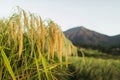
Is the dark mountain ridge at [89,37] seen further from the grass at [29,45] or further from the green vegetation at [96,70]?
the grass at [29,45]

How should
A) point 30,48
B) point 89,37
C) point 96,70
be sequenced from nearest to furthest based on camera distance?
point 30,48, point 96,70, point 89,37

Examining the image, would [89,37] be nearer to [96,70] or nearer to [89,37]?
[89,37]

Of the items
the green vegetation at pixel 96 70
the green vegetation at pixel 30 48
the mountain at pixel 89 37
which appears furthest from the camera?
the mountain at pixel 89 37

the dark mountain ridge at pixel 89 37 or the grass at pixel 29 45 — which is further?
the dark mountain ridge at pixel 89 37

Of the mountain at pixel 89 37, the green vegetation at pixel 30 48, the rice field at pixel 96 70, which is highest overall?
the mountain at pixel 89 37

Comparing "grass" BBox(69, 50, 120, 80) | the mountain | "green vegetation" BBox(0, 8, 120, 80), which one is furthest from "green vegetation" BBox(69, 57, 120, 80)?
the mountain

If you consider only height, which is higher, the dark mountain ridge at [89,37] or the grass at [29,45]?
the dark mountain ridge at [89,37]

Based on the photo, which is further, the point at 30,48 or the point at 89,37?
the point at 89,37

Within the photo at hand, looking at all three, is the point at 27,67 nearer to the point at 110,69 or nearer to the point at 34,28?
the point at 34,28

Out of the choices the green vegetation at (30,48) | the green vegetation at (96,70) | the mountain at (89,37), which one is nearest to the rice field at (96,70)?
the green vegetation at (96,70)

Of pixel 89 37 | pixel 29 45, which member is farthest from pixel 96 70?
pixel 89 37

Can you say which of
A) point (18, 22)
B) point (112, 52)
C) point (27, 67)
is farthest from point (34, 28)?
point (112, 52)

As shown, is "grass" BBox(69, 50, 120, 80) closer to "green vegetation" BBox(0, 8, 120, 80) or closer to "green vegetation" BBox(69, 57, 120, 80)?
"green vegetation" BBox(69, 57, 120, 80)

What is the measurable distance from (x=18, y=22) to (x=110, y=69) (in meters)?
4.63
